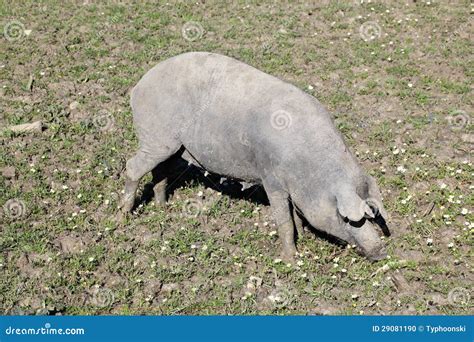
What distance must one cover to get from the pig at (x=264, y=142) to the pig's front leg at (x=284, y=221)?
1cm

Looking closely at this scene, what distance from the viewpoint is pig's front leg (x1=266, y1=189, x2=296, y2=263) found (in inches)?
259

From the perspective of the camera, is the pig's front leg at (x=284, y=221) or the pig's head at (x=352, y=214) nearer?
the pig's head at (x=352, y=214)

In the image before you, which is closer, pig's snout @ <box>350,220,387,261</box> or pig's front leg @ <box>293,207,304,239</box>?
pig's snout @ <box>350,220,387,261</box>

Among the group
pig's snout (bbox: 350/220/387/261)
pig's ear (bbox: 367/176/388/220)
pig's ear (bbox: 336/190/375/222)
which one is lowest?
pig's snout (bbox: 350/220/387/261)

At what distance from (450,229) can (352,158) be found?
1.76 meters

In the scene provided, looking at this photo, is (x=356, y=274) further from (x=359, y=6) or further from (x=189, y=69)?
(x=359, y=6)

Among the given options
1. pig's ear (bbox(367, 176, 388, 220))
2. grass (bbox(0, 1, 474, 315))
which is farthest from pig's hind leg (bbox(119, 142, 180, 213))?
pig's ear (bbox(367, 176, 388, 220))

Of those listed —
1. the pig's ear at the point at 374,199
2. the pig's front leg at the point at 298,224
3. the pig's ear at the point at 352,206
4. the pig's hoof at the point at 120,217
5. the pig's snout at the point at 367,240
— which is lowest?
the pig's hoof at the point at 120,217

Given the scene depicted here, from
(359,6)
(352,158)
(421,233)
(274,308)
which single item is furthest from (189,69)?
(359,6)

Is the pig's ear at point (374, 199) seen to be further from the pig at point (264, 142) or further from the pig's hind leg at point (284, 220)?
the pig's hind leg at point (284, 220)

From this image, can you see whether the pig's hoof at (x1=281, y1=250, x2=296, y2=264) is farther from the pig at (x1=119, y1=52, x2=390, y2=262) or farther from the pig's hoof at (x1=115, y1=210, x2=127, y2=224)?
the pig's hoof at (x1=115, y1=210, x2=127, y2=224)

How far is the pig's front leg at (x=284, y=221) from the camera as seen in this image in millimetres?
6590


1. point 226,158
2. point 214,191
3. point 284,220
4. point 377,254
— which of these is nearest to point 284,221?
point 284,220

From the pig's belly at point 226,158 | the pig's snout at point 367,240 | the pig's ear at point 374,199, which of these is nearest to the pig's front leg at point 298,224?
the pig's belly at point 226,158
